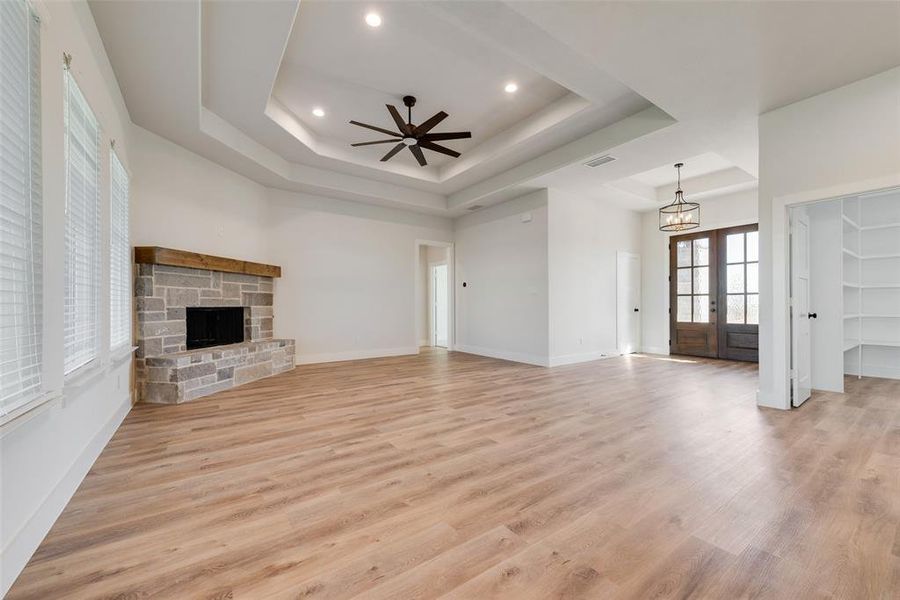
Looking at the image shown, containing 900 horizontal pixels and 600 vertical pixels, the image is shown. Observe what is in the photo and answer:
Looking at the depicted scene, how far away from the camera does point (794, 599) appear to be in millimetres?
1303

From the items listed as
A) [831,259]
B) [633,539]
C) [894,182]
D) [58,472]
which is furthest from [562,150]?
[58,472]

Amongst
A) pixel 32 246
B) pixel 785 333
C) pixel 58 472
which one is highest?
pixel 32 246

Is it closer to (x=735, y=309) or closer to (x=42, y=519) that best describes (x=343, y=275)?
(x=42, y=519)

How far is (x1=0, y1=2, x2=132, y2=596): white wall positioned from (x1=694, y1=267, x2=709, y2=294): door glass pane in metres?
8.53

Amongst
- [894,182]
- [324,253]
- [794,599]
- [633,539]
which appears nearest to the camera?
[794,599]

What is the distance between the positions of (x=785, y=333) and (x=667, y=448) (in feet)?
6.96

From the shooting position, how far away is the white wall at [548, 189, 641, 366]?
6086 millimetres

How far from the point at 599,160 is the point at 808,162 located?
2.04m

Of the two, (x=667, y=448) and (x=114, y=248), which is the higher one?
(x=114, y=248)

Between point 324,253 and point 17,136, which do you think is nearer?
point 17,136

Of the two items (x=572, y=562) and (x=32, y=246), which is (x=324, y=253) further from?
(x=572, y=562)

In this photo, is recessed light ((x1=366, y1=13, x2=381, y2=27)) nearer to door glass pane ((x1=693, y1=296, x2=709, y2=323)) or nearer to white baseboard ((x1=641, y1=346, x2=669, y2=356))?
door glass pane ((x1=693, y1=296, x2=709, y2=323))

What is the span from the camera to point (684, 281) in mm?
7277

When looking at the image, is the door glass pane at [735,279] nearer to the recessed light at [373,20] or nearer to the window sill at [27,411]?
the recessed light at [373,20]
